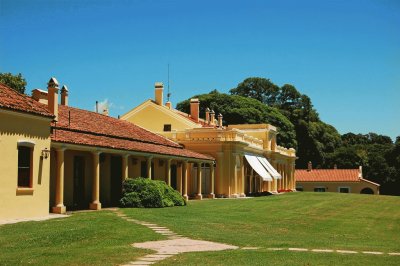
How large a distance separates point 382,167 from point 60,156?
7049cm

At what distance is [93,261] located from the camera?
479 inches

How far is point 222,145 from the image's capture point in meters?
45.8

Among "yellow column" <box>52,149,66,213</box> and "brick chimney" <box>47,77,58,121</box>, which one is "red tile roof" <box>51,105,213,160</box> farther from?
"brick chimney" <box>47,77,58,121</box>

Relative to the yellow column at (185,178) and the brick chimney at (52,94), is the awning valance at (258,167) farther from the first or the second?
the brick chimney at (52,94)

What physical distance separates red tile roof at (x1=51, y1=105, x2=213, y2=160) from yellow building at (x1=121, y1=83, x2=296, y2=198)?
4686 mm

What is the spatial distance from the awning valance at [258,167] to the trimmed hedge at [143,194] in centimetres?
2041

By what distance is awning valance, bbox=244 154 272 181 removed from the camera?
49.6 m

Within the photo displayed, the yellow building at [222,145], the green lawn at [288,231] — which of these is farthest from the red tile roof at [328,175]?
the green lawn at [288,231]

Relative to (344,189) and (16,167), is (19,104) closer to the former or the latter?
(16,167)

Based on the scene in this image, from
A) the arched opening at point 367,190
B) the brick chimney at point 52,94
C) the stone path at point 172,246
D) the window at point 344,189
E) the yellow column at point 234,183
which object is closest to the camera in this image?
the stone path at point 172,246

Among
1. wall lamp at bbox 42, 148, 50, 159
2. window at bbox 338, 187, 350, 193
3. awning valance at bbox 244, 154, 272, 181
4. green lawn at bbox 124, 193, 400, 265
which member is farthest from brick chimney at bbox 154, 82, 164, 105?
window at bbox 338, 187, 350, 193

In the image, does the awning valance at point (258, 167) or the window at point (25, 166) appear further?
the awning valance at point (258, 167)

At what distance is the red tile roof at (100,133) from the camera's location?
26.1 meters

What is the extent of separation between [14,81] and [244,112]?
37.1 m
